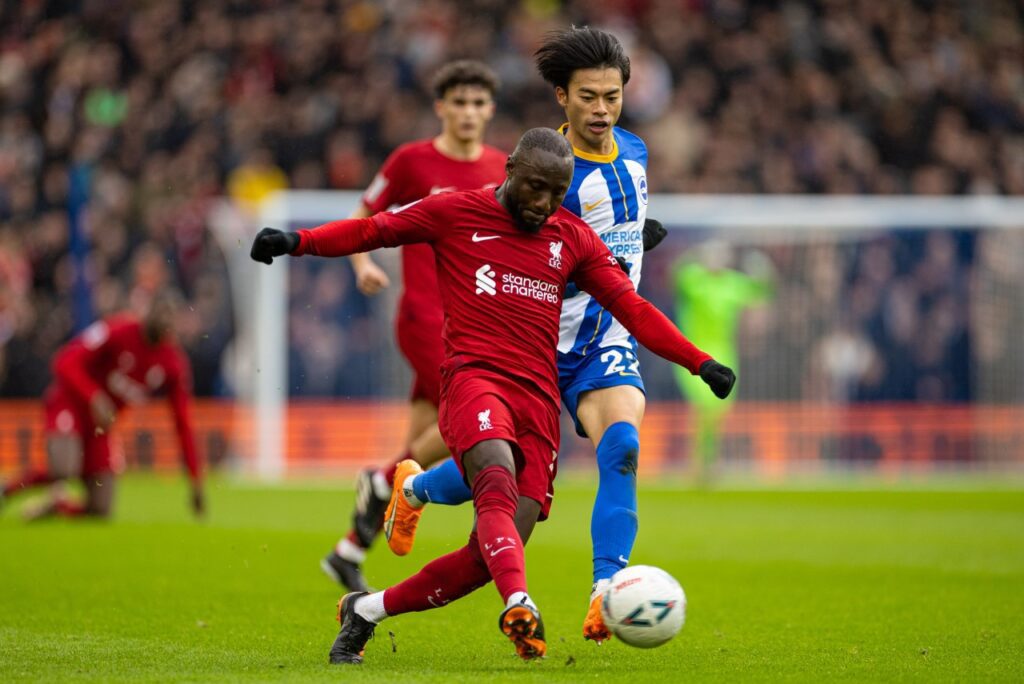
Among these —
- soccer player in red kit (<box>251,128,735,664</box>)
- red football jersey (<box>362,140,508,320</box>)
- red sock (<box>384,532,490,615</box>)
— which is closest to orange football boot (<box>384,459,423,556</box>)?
soccer player in red kit (<box>251,128,735,664</box>)

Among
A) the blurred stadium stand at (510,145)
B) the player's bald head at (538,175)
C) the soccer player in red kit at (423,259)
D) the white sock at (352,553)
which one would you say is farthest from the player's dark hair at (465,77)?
the blurred stadium stand at (510,145)

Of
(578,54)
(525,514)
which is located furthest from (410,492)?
(578,54)

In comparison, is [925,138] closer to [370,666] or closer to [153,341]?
[153,341]

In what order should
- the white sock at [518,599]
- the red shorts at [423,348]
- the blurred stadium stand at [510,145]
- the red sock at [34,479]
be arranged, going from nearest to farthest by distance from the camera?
the white sock at [518,599] → the red shorts at [423,348] → the red sock at [34,479] → the blurred stadium stand at [510,145]

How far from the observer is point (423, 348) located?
8.56 meters

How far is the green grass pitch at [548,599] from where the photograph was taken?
19.4ft

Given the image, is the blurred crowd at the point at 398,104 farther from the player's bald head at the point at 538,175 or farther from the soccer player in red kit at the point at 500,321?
the player's bald head at the point at 538,175

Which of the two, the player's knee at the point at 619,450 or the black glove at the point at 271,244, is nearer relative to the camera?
the black glove at the point at 271,244

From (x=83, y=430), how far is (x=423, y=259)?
649cm

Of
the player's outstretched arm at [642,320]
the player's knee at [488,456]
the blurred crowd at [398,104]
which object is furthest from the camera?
the blurred crowd at [398,104]

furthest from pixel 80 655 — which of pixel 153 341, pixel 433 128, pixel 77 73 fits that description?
pixel 77 73

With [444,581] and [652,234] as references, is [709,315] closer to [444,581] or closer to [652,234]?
[652,234]

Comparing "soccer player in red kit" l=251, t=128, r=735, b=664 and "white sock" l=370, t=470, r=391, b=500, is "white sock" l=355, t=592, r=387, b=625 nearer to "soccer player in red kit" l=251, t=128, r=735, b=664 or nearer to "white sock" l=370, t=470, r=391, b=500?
"soccer player in red kit" l=251, t=128, r=735, b=664

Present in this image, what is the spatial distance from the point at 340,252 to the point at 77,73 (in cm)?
1885
